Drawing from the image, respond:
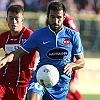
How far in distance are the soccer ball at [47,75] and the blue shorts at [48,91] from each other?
30 centimetres

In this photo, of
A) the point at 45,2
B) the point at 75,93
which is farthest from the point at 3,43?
the point at 45,2

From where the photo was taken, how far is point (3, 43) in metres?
8.46

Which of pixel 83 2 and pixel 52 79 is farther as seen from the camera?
pixel 83 2

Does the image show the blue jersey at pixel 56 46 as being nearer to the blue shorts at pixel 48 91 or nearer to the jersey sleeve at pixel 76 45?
the jersey sleeve at pixel 76 45

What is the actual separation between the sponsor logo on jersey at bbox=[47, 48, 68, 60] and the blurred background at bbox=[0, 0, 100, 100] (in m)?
6.14

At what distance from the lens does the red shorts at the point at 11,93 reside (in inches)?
326

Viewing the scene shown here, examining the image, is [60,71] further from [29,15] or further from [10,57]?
[29,15]

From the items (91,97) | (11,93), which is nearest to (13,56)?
(11,93)

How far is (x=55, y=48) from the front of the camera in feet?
24.3

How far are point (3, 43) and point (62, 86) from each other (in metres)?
1.55

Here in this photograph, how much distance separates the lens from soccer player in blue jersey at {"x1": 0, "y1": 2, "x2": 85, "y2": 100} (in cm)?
731

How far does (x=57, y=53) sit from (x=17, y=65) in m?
1.19

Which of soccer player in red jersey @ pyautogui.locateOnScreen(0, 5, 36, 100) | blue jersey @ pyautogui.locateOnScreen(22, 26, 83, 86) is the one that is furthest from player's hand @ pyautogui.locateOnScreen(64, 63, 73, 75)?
soccer player in red jersey @ pyautogui.locateOnScreen(0, 5, 36, 100)

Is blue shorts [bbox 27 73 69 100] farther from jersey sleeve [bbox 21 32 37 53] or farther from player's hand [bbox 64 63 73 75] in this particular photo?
player's hand [bbox 64 63 73 75]
